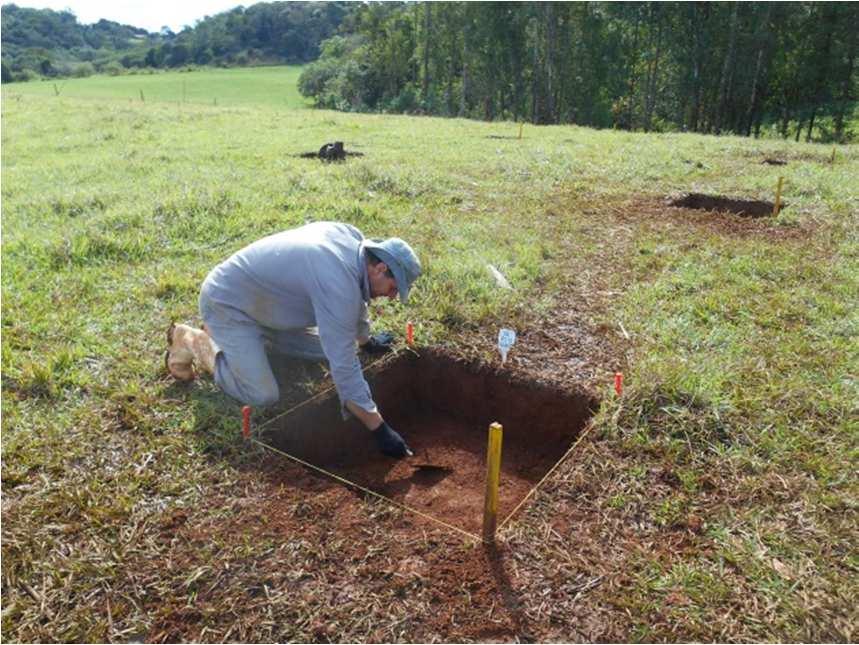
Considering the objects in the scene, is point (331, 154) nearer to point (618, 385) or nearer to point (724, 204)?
point (724, 204)

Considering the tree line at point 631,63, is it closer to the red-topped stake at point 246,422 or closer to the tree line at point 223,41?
the red-topped stake at point 246,422

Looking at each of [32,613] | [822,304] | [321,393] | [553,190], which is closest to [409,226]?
[553,190]

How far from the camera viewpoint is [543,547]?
2.50m

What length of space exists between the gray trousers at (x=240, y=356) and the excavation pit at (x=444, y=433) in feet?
0.74

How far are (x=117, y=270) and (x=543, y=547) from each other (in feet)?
14.1

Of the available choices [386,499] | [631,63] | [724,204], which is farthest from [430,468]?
[631,63]

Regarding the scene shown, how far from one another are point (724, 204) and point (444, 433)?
5516 mm

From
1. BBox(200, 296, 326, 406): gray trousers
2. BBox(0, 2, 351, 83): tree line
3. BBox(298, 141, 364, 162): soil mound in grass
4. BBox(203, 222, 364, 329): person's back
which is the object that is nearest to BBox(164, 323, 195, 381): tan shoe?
BBox(200, 296, 326, 406): gray trousers

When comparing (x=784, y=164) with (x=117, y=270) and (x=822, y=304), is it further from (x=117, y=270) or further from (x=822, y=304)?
(x=117, y=270)

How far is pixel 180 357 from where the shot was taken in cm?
363

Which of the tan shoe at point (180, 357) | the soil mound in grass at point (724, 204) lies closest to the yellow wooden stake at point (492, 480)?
the tan shoe at point (180, 357)

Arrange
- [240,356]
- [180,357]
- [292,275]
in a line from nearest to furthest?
[292,275], [240,356], [180,357]

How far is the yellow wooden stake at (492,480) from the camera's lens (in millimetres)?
2299

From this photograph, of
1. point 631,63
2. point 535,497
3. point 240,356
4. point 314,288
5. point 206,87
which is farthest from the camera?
point 206,87
